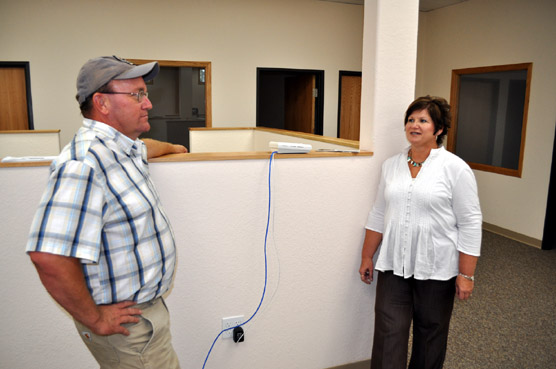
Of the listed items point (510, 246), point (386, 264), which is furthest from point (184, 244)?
point (510, 246)

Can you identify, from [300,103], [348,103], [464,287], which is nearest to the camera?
[464,287]

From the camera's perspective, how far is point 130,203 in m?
1.20

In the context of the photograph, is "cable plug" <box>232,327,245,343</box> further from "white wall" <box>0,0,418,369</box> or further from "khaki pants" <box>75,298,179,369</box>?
"khaki pants" <box>75,298,179,369</box>

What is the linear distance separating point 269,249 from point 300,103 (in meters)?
5.55

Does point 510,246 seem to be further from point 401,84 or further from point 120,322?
point 120,322

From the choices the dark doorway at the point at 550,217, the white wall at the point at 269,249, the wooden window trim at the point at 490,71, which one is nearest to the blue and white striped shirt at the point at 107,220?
the white wall at the point at 269,249

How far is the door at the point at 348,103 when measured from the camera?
22.7ft

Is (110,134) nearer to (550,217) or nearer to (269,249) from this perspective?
(269,249)

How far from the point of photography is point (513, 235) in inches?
191

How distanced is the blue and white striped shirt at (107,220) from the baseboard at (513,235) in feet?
14.5

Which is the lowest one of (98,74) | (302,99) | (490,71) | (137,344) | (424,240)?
(137,344)

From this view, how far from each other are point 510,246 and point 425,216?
325 cm

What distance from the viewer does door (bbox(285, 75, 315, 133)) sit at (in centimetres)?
694

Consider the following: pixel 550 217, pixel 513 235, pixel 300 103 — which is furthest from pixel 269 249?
pixel 300 103
